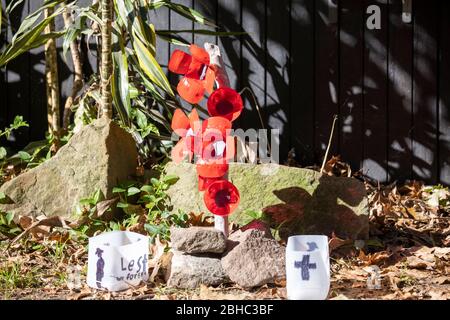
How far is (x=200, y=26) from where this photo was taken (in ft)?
17.6

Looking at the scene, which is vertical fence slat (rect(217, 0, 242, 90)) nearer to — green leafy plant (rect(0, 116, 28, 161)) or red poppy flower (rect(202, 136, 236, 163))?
green leafy plant (rect(0, 116, 28, 161))

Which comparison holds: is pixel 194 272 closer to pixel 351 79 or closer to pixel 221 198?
pixel 221 198

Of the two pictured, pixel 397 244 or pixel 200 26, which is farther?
pixel 200 26

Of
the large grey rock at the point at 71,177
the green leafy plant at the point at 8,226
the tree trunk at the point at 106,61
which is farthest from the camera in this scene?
the tree trunk at the point at 106,61

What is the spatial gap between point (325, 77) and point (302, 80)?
0.14 m

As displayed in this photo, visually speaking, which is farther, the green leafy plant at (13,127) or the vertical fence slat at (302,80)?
the vertical fence slat at (302,80)

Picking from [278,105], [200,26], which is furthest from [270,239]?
[200,26]

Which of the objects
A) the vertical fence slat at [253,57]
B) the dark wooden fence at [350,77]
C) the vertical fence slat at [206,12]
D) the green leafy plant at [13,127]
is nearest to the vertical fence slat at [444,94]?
the dark wooden fence at [350,77]

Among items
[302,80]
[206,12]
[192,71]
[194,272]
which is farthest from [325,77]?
[194,272]

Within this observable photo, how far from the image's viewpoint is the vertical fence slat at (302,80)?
5184mm

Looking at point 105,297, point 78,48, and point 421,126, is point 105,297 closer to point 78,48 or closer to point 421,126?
point 78,48

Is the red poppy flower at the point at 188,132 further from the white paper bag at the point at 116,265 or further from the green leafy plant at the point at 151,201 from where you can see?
the white paper bag at the point at 116,265

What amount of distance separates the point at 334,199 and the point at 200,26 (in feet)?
5.82

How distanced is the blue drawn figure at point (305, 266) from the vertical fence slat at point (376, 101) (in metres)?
2.09
